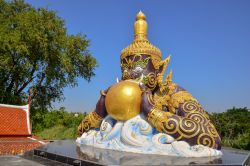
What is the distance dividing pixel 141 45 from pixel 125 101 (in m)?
1.98

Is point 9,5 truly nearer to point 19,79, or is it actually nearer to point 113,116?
point 19,79

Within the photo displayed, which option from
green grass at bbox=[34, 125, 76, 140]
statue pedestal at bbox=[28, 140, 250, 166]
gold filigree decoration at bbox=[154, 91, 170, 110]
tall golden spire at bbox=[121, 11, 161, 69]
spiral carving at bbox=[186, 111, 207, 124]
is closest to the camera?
statue pedestal at bbox=[28, 140, 250, 166]

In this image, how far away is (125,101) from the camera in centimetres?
781

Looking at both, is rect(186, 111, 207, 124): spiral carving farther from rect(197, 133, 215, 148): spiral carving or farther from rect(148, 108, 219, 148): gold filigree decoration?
rect(197, 133, 215, 148): spiral carving

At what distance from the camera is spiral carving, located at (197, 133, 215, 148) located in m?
7.09

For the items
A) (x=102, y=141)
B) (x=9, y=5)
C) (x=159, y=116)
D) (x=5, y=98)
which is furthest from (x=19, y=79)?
(x=159, y=116)

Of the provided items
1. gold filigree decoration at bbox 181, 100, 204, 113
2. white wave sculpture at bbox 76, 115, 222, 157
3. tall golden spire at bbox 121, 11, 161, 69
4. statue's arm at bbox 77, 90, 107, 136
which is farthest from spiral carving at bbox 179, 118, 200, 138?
statue's arm at bbox 77, 90, 107, 136

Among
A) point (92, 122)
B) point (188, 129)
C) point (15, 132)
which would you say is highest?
point (92, 122)

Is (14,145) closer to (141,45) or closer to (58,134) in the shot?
(141,45)

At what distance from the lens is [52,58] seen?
2103 cm

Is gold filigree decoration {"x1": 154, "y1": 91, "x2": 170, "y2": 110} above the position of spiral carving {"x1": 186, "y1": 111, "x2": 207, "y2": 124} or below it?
above

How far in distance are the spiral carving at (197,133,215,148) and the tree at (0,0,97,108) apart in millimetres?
14907

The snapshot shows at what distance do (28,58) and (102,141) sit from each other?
14.1 meters

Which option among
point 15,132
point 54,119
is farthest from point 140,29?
point 54,119
